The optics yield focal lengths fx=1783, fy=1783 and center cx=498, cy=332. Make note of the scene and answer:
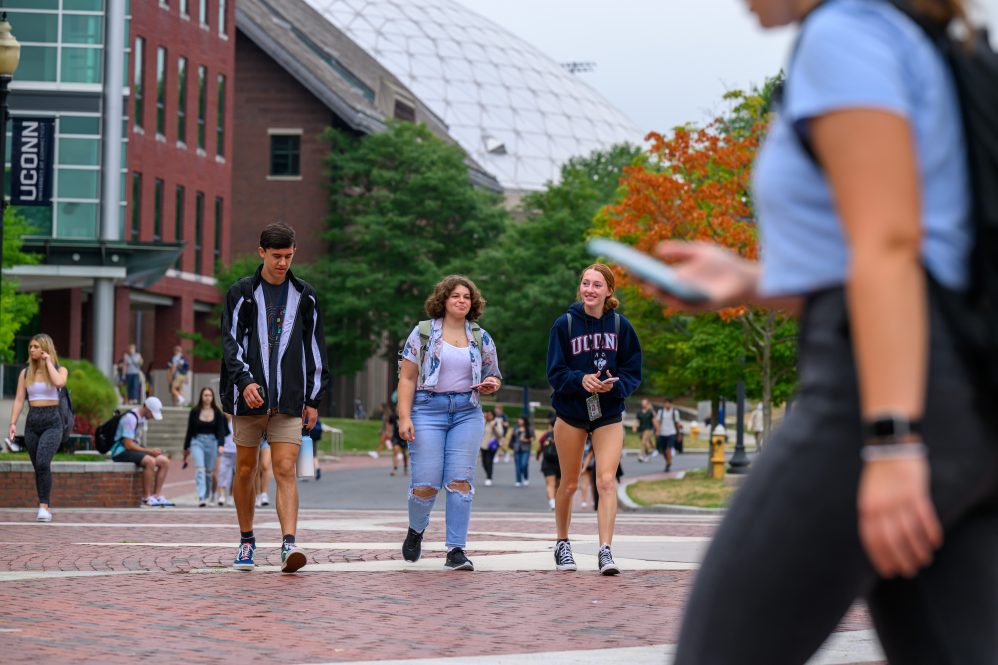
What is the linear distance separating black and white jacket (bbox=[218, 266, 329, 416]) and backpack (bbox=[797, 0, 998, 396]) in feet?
25.2

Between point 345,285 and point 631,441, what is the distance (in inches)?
489

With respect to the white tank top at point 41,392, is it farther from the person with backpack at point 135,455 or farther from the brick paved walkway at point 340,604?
the person with backpack at point 135,455

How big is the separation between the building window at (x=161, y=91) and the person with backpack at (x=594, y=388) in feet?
157

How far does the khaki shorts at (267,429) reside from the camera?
10.3 metres

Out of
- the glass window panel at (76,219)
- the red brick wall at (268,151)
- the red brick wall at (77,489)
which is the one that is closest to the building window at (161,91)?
the glass window panel at (76,219)

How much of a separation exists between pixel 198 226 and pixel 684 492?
36.6 metres

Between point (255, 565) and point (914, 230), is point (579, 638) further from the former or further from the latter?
point (914, 230)

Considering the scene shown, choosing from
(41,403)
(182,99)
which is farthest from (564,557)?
(182,99)

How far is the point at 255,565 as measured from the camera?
36.5 ft

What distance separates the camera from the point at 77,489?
21.8 m

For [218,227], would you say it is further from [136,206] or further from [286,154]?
[286,154]

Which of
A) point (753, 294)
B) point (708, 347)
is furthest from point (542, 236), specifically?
point (753, 294)

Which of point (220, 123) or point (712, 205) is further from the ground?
point (220, 123)

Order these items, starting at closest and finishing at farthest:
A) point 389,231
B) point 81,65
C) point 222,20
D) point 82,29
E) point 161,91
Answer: point 82,29 < point 81,65 < point 161,91 < point 222,20 < point 389,231
